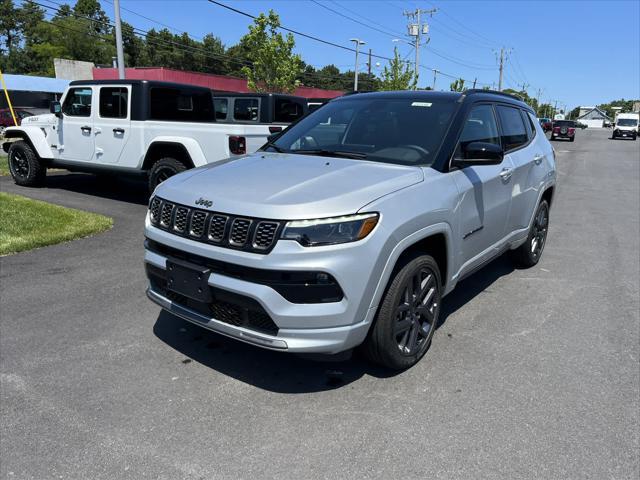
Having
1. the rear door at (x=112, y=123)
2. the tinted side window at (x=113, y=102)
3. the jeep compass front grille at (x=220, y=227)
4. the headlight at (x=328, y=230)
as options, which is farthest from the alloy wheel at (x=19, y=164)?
the headlight at (x=328, y=230)

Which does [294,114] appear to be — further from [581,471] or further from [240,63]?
[240,63]

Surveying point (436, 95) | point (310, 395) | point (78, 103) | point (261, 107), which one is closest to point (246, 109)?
point (261, 107)

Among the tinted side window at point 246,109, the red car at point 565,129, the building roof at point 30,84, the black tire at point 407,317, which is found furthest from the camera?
the building roof at point 30,84

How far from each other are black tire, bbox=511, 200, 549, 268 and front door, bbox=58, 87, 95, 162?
23.4ft

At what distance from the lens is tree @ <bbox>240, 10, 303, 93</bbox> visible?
3089cm

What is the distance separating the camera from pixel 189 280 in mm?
3004

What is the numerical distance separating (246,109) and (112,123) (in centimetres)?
357

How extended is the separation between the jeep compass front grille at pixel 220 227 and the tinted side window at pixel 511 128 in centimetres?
292

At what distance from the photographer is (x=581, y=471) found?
2451mm

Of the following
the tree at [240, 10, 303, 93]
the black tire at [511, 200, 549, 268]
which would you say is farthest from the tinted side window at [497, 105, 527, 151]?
the tree at [240, 10, 303, 93]

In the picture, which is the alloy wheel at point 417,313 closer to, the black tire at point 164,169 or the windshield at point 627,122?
the black tire at point 164,169

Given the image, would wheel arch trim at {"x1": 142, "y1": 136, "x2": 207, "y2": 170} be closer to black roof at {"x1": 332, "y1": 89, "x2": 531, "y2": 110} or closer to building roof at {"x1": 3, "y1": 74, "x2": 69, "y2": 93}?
black roof at {"x1": 332, "y1": 89, "x2": 531, "y2": 110}

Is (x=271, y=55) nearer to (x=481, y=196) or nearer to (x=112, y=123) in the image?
(x=112, y=123)

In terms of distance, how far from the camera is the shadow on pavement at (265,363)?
3.20 m
